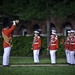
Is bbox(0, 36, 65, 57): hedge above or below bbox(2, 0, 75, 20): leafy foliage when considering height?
below

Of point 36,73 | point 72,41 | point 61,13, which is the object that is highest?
point 61,13

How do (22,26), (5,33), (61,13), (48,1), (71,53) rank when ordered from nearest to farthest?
(5,33)
(71,53)
(61,13)
(48,1)
(22,26)

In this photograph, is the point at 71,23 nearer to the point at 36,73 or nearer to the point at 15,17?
the point at 15,17

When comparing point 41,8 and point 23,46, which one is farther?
point 23,46

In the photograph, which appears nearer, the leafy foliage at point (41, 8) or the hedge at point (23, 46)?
the leafy foliage at point (41, 8)

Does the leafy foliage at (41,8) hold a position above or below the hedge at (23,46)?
above

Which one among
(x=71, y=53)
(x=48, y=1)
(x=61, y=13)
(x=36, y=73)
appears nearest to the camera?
(x=36, y=73)

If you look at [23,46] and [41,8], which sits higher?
[41,8]

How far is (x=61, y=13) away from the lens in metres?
24.6

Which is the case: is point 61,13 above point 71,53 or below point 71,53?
above

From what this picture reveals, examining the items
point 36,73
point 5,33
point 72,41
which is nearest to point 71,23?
point 72,41

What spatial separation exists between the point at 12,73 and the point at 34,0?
12.8 m

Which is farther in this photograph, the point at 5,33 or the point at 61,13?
the point at 61,13

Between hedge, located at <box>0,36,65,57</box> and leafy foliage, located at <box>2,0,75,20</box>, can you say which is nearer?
leafy foliage, located at <box>2,0,75,20</box>
